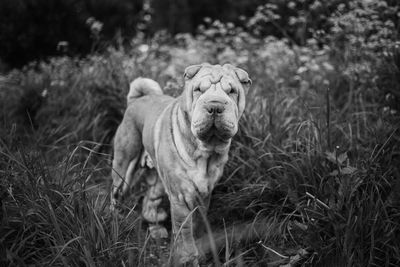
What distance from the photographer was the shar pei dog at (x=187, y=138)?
2271mm

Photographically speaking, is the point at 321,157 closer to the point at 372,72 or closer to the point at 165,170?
the point at 165,170

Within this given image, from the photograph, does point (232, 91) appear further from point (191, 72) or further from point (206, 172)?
point (206, 172)

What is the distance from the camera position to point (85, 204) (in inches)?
98.6

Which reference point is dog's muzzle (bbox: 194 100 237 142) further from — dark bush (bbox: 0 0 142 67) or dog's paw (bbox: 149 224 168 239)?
dark bush (bbox: 0 0 142 67)

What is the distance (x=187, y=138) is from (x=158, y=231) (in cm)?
111

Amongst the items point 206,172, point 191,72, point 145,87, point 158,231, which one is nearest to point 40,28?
point 145,87

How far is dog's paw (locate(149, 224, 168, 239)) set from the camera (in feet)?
10.6

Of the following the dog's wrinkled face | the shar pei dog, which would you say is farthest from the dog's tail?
the dog's wrinkled face

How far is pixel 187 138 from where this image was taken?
8.36 feet

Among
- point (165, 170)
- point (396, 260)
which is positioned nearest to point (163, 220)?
point (165, 170)

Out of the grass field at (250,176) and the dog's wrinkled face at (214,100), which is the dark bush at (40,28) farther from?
the dog's wrinkled face at (214,100)

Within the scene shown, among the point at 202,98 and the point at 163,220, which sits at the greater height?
the point at 202,98

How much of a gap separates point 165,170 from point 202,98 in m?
0.67

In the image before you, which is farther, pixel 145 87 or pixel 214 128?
pixel 145 87
